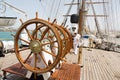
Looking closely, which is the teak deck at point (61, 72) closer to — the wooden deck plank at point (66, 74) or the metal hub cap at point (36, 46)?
the wooden deck plank at point (66, 74)

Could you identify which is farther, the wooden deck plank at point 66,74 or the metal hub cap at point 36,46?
the wooden deck plank at point 66,74

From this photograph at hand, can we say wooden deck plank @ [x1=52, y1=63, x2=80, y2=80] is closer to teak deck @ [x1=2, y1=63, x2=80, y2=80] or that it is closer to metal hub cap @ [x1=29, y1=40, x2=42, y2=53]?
teak deck @ [x1=2, y1=63, x2=80, y2=80]

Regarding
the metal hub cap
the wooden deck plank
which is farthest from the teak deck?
the metal hub cap

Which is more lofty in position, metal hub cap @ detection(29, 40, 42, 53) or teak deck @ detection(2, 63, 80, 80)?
metal hub cap @ detection(29, 40, 42, 53)

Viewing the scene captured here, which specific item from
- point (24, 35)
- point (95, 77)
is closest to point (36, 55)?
point (95, 77)

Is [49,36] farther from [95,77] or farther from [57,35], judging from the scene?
[95,77]

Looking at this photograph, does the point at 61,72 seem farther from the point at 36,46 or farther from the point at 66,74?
the point at 36,46

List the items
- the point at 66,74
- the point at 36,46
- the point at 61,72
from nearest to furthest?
the point at 36,46 → the point at 66,74 → the point at 61,72

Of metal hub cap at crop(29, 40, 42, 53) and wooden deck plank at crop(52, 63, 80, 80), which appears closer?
metal hub cap at crop(29, 40, 42, 53)

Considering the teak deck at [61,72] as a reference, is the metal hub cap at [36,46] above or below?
above

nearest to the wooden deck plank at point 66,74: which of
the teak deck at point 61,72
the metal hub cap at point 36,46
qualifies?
the teak deck at point 61,72

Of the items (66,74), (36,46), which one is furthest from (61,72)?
(36,46)

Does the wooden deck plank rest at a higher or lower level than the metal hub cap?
lower

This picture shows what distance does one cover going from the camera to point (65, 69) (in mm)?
4070
